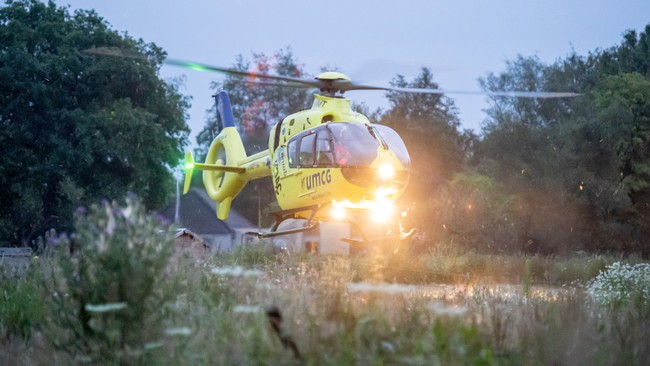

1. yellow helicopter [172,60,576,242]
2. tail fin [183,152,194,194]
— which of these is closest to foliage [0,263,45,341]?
yellow helicopter [172,60,576,242]

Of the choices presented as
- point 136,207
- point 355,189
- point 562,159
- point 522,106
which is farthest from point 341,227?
point 136,207

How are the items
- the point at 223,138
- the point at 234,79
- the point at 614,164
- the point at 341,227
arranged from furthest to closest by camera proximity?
the point at 234,79, the point at 614,164, the point at 341,227, the point at 223,138

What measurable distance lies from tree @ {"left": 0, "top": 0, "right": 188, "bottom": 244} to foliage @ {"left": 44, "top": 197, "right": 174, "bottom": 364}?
111 ft

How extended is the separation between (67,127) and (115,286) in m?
37.3

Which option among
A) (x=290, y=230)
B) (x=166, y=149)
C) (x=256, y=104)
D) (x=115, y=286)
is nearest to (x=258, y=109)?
(x=256, y=104)

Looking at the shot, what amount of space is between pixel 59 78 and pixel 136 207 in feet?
125

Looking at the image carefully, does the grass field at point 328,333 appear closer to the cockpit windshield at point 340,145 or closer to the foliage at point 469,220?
the cockpit windshield at point 340,145

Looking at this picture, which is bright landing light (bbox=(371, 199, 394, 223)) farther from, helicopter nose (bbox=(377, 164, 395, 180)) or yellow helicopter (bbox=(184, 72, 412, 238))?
helicopter nose (bbox=(377, 164, 395, 180))

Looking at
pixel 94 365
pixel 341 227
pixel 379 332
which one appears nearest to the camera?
pixel 379 332

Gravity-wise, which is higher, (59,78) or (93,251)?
(59,78)

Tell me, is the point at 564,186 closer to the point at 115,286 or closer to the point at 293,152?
the point at 293,152

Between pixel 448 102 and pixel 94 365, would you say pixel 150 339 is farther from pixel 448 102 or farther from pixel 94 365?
pixel 448 102

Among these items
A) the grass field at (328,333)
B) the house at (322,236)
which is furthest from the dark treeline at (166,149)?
the grass field at (328,333)

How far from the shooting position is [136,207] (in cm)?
603
